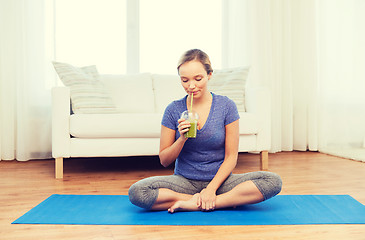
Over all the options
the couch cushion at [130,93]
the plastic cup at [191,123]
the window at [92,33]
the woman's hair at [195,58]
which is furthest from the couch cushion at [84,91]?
the plastic cup at [191,123]

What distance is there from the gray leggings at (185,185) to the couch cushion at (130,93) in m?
1.72

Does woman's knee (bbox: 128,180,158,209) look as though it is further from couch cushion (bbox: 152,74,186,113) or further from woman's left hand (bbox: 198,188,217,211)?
couch cushion (bbox: 152,74,186,113)

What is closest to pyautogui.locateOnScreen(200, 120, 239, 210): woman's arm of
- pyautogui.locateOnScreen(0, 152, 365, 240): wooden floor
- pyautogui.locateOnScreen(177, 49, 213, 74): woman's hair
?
pyautogui.locateOnScreen(0, 152, 365, 240): wooden floor

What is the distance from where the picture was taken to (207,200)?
5.49ft

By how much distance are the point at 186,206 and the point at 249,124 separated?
4.43ft

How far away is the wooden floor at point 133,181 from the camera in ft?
4.66

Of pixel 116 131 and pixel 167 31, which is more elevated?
pixel 167 31

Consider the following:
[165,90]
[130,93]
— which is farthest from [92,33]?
[165,90]

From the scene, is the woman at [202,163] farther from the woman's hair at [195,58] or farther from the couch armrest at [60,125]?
the couch armrest at [60,125]

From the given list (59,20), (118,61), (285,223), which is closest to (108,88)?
(118,61)

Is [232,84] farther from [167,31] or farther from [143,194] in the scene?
[143,194]

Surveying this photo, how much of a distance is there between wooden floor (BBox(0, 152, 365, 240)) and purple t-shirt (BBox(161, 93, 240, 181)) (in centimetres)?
34

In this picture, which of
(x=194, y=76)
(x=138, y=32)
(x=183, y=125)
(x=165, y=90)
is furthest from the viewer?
(x=138, y=32)

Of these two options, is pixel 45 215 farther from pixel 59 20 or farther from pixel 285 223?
pixel 59 20
